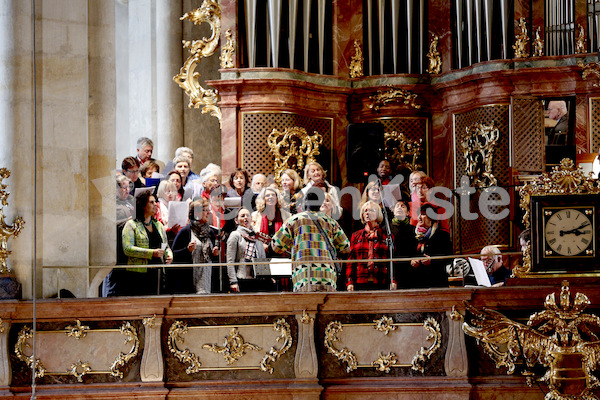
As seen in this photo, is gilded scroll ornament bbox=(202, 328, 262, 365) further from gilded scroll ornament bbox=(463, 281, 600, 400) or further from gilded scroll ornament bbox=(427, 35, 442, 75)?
gilded scroll ornament bbox=(427, 35, 442, 75)

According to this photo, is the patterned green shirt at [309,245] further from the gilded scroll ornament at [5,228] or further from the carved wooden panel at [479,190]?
the carved wooden panel at [479,190]

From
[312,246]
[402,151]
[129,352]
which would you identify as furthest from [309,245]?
[402,151]

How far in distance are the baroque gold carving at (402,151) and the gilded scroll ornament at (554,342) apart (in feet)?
17.3

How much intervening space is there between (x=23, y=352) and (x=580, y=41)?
731 cm

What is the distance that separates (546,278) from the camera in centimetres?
1142

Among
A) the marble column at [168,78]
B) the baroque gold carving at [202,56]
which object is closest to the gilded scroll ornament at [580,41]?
the baroque gold carving at [202,56]

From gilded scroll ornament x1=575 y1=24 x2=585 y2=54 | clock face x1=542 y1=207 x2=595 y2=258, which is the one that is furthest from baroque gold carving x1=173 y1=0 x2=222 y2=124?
clock face x1=542 y1=207 x2=595 y2=258

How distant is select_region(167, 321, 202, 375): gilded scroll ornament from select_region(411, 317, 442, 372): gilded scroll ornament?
1.80 meters

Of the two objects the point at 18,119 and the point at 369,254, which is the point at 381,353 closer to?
the point at 369,254

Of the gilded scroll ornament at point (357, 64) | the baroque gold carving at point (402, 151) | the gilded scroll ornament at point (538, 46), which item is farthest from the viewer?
the gilded scroll ornament at point (357, 64)

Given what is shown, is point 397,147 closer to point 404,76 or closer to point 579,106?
point 404,76

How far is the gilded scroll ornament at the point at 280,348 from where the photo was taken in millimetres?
11734

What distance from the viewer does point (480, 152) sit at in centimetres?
1606

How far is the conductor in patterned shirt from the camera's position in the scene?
469 inches
